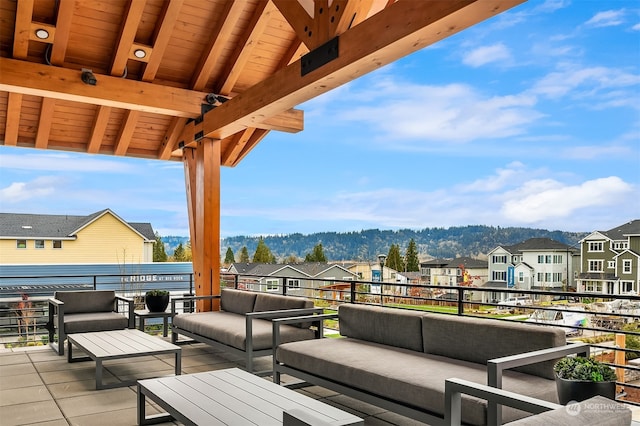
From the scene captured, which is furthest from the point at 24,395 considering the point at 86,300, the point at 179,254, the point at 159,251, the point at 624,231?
the point at 179,254

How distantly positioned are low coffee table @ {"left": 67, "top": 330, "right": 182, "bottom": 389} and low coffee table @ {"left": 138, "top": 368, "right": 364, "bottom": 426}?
76cm

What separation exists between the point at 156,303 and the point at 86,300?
2.57 feet

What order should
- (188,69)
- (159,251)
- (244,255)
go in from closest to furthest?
(188,69) → (244,255) → (159,251)

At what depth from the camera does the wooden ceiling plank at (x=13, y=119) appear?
6.49m

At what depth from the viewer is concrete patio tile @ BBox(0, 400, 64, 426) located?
11.4 ft

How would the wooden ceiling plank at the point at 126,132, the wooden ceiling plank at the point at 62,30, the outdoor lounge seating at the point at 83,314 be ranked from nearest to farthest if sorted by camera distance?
1. the wooden ceiling plank at the point at 62,30
2. the outdoor lounge seating at the point at 83,314
3. the wooden ceiling plank at the point at 126,132

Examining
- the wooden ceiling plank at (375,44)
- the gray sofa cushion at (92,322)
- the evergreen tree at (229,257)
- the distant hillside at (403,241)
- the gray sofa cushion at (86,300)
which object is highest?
the wooden ceiling plank at (375,44)

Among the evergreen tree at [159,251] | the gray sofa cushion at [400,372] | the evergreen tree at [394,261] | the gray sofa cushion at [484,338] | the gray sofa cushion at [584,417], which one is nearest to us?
the gray sofa cushion at [584,417]

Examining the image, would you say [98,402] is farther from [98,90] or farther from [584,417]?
[98,90]

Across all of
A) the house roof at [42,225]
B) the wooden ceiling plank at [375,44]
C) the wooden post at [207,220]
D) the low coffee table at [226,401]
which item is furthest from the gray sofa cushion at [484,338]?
the house roof at [42,225]

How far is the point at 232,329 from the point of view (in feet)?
15.9

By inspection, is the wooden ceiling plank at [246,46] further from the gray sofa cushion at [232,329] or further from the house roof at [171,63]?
the gray sofa cushion at [232,329]

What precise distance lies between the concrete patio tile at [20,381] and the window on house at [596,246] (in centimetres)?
585

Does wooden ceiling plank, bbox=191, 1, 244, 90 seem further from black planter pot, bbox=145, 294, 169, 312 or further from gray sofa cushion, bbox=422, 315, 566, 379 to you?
gray sofa cushion, bbox=422, 315, 566, 379
